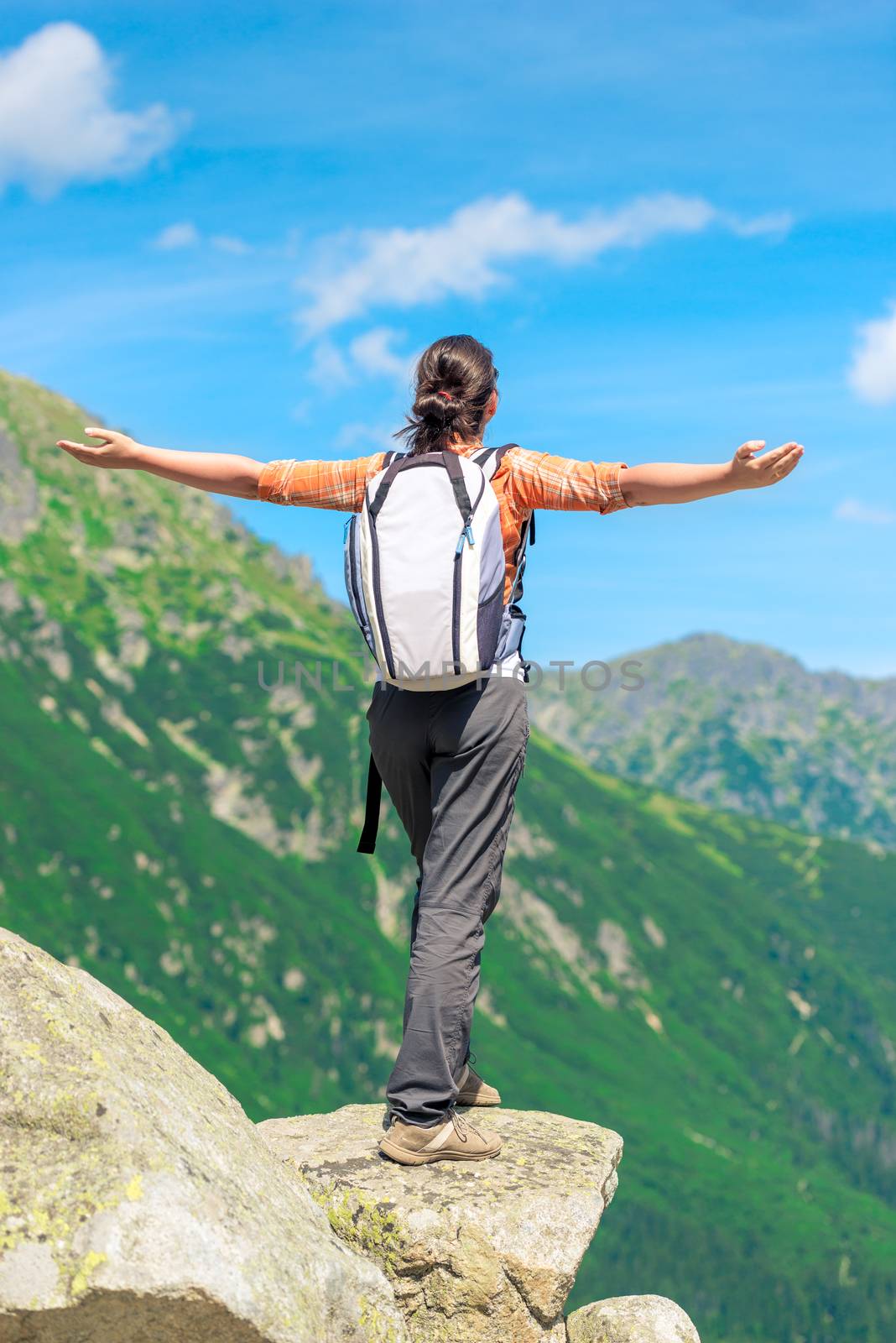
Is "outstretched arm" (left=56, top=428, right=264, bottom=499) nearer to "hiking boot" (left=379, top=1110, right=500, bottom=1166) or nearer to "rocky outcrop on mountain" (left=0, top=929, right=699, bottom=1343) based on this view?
"rocky outcrop on mountain" (left=0, top=929, right=699, bottom=1343)

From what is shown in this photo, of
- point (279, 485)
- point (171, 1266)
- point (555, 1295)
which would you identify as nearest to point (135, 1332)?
point (171, 1266)

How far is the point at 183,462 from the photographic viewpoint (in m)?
8.48

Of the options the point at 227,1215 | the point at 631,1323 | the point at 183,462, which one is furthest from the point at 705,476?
the point at 631,1323

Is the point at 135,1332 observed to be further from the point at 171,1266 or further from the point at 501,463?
the point at 501,463

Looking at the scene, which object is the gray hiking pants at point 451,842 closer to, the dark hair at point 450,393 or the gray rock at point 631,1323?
the dark hair at point 450,393

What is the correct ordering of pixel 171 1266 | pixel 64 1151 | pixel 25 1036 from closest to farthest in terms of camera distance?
pixel 171 1266 < pixel 64 1151 < pixel 25 1036

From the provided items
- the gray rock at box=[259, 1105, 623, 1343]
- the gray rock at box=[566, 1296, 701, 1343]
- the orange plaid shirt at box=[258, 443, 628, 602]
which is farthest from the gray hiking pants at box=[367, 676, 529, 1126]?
the gray rock at box=[566, 1296, 701, 1343]

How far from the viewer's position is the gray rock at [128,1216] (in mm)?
5535

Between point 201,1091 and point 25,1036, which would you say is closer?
point 25,1036

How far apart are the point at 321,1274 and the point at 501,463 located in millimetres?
4902

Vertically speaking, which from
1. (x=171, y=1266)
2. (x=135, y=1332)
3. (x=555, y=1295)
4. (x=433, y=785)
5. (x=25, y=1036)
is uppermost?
(x=433, y=785)

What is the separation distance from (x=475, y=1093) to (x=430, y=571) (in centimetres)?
478

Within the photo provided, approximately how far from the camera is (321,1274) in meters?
6.40

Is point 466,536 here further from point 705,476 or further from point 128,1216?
point 128,1216
